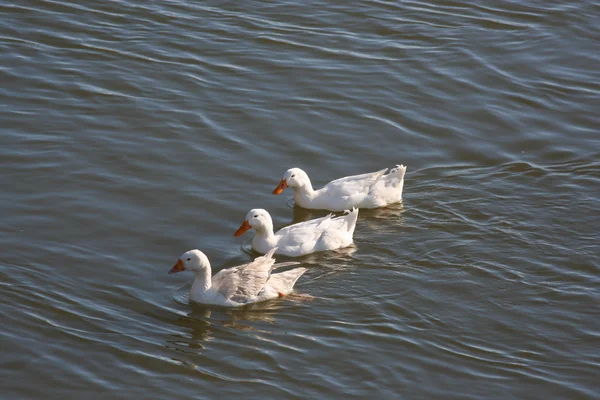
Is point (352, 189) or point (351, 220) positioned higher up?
point (352, 189)

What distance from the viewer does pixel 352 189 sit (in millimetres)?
12703

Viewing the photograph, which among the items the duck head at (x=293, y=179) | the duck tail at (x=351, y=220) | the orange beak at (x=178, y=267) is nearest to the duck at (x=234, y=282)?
the orange beak at (x=178, y=267)

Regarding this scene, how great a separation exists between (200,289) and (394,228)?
2837mm

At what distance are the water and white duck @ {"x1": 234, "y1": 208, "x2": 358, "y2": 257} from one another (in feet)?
0.50

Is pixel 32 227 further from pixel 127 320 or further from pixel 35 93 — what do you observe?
pixel 35 93

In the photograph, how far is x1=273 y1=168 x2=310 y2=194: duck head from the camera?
12.7 metres

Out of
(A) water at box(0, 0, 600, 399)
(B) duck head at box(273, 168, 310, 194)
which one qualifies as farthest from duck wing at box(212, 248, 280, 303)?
(B) duck head at box(273, 168, 310, 194)

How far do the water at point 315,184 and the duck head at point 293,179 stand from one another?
41 cm

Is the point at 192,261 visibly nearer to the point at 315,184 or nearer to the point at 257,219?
the point at 257,219

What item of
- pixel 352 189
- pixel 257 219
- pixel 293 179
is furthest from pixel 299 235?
pixel 352 189

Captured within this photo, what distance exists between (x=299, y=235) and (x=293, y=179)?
107 cm

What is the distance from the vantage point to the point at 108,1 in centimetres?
1778

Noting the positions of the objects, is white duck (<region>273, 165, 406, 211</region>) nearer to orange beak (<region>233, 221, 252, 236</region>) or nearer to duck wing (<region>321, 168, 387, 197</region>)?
duck wing (<region>321, 168, 387, 197</region>)

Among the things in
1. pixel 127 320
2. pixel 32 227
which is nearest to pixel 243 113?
pixel 32 227
